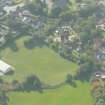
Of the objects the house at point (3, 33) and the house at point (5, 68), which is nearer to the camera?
the house at point (5, 68)

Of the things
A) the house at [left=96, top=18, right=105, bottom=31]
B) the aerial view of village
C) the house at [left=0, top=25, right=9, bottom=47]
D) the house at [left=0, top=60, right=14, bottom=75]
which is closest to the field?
the aerial view of village

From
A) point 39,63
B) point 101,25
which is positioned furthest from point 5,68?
point 101,25

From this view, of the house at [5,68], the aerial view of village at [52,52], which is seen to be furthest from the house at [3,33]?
the house at [5,68]

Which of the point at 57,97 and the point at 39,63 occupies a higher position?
the point at 39,63

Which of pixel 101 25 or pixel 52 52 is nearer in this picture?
pixel 52 52

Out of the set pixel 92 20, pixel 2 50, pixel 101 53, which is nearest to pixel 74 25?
pixel 92 20

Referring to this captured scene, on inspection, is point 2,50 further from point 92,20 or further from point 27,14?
point 92,20

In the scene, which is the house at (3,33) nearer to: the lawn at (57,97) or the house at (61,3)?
the house at (61,3)

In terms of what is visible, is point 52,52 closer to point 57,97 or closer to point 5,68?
point 5,68
